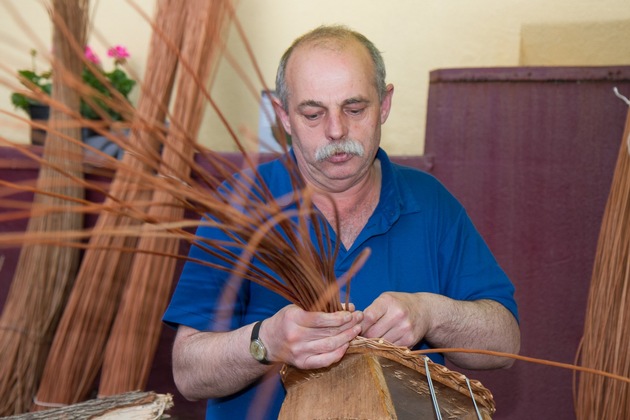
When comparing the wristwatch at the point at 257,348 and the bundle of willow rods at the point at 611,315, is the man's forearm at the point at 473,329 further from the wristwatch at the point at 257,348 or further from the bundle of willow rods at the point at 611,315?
the bundle of willow rods at the point at 611,315

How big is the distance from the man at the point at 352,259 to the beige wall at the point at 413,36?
104 centimetres

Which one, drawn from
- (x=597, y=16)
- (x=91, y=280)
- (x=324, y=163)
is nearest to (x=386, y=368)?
(x=324, y=163)

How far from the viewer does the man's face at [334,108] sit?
1460 millimetres

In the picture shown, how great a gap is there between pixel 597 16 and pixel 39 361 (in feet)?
6.56

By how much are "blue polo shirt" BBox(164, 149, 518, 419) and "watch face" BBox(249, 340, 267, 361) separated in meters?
0.21

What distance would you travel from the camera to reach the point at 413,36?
2.96 m

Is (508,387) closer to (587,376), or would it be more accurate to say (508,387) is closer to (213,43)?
(587,376)

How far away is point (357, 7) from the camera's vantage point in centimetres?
303

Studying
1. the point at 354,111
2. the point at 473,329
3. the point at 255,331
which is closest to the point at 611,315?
the point at 473,329

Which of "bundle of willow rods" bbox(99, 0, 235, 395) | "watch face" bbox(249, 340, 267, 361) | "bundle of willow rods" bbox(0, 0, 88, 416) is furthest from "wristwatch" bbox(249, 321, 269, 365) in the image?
"bundle of willow rods" bbox(0, 0, 88, 416)

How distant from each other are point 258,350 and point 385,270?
0.36 meters

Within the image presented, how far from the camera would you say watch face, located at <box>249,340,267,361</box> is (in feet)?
4.13

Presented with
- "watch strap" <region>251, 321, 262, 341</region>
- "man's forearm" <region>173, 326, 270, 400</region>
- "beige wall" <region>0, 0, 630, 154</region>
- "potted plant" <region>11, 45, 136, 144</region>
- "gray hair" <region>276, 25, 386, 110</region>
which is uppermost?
"beige wall" <region>0, 0, 630, 154</region>

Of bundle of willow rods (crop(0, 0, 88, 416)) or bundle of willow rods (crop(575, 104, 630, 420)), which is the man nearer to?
bundle of willow rods (crop(575, 104, 630, 420))
